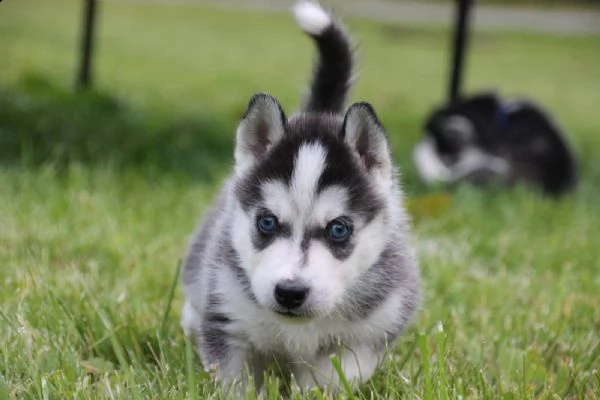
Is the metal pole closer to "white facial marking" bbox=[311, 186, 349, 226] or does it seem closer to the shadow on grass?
the shadow on grass

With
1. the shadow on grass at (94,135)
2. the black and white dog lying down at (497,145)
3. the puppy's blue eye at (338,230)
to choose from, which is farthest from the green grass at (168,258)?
the puppy's blue eye at (338,230)

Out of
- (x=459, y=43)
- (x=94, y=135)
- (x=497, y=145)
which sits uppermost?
(x=459, y=43)

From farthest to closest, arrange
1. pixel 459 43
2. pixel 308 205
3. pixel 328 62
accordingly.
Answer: pixel 459 43 < pixel 328 62 < pixel 308 205

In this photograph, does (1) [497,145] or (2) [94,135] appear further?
(1) [497,145]

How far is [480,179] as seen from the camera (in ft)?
26.7

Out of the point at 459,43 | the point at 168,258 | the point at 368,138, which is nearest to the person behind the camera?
the point at 368,138

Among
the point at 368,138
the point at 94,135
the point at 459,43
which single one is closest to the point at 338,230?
the point at 368,138

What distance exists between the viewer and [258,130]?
3.22 meters

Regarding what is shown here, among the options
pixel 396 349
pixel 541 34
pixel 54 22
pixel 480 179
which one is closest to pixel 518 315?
pixel 396 349

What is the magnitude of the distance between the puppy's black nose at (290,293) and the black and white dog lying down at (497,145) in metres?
5.53

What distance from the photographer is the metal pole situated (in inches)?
314

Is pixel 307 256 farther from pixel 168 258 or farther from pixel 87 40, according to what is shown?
pixel 87 40

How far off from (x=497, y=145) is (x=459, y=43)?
1.13 m

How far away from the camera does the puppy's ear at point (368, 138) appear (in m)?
3.02
